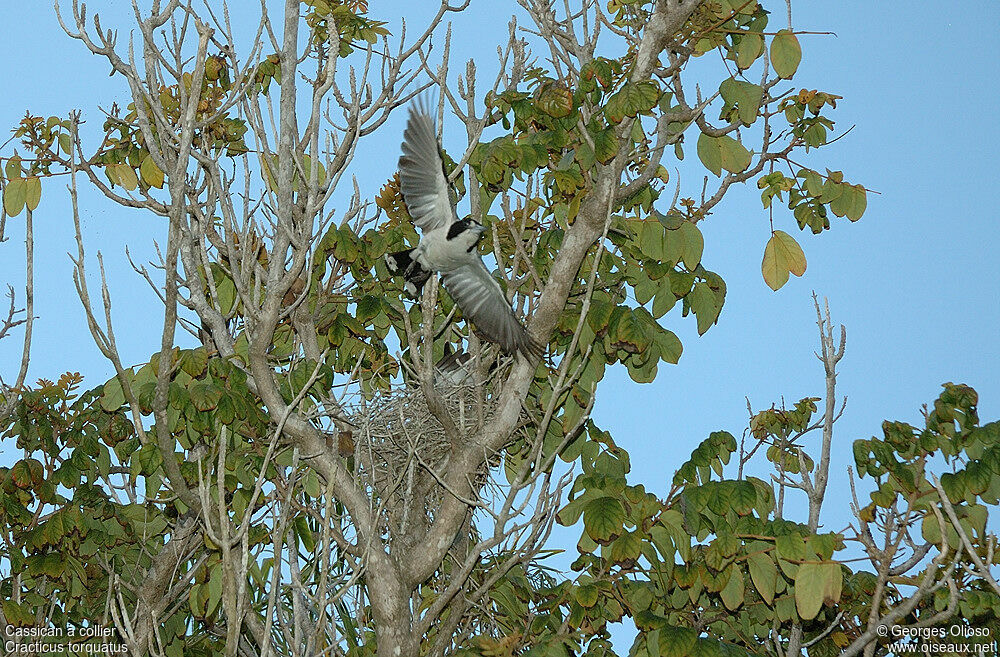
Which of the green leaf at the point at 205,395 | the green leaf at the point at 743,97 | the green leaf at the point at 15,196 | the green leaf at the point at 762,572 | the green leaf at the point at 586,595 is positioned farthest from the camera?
the green leaf at the point at 743,97

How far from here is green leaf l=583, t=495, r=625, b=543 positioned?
4781mm

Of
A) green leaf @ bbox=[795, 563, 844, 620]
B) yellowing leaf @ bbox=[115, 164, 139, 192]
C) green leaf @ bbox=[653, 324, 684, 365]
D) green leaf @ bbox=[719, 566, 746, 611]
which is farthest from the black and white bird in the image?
green leaf @ bbox=[795, 563, 844, 620]

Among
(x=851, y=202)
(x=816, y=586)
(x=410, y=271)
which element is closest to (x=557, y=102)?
(x=851, y=202)

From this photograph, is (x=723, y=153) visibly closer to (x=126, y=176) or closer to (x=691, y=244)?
(x=691, y=244)

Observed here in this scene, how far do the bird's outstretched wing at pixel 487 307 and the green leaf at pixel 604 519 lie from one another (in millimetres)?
1582

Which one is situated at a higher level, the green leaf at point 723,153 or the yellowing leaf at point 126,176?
the green leaf at point 723,153

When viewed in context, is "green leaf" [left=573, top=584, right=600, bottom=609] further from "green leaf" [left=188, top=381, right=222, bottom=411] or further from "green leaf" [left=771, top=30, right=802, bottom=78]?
"green leaf" [left=771, top=30, right=802, bottom=78]

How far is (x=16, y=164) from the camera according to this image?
5.37m

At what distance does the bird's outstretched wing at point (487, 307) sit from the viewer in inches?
252

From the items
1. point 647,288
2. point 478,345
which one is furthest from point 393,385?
point 647,288

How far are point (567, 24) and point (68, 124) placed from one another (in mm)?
3004

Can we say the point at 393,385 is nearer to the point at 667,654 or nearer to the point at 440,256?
the point at 440,256

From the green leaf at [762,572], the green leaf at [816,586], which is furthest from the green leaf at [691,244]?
the green leaf at [816,586]

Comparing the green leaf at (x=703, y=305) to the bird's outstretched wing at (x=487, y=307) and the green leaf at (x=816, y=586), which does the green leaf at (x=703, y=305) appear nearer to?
the bird's outstretched wing at (x=487, y=307)
